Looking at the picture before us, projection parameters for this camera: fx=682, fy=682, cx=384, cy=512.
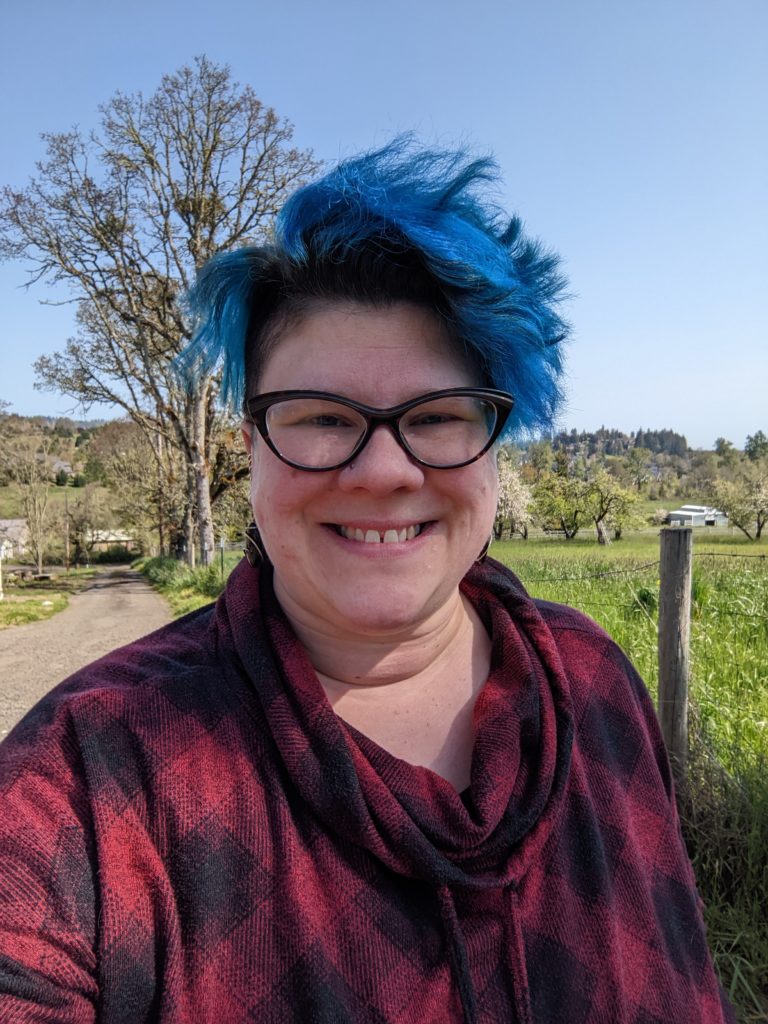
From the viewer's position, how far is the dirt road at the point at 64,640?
858cm

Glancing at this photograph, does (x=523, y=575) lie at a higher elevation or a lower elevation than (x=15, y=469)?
lower

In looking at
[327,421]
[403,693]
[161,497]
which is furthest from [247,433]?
[161,497]

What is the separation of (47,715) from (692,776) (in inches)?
117

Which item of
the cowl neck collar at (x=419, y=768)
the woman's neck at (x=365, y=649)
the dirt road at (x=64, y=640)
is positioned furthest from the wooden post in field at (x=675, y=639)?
the dirt road at (x=64, y=640)

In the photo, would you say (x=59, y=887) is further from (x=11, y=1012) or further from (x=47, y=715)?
(x=47, y=715)

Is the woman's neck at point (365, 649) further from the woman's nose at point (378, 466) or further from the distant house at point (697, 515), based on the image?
the distant house at point (697, 515)

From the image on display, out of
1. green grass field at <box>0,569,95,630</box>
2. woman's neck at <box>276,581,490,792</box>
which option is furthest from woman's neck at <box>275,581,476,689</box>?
green grass field at <box>0,569,95,630</box>

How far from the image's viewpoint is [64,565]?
1837 inches

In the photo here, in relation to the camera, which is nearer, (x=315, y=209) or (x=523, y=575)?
(x=315, y=209)

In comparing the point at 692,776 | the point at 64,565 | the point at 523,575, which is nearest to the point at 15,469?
the point at 64,565

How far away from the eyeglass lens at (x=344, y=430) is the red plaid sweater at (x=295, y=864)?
0.34 m

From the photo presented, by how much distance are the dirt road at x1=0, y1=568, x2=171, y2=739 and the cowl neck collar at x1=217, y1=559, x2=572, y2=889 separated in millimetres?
6615

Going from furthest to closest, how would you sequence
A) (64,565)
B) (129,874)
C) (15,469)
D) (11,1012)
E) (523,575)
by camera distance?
(64,565)
(15,469)
(523,575)
(129,874)
(11,1012)

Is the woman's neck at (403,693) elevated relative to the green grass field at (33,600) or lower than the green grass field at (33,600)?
elevated
